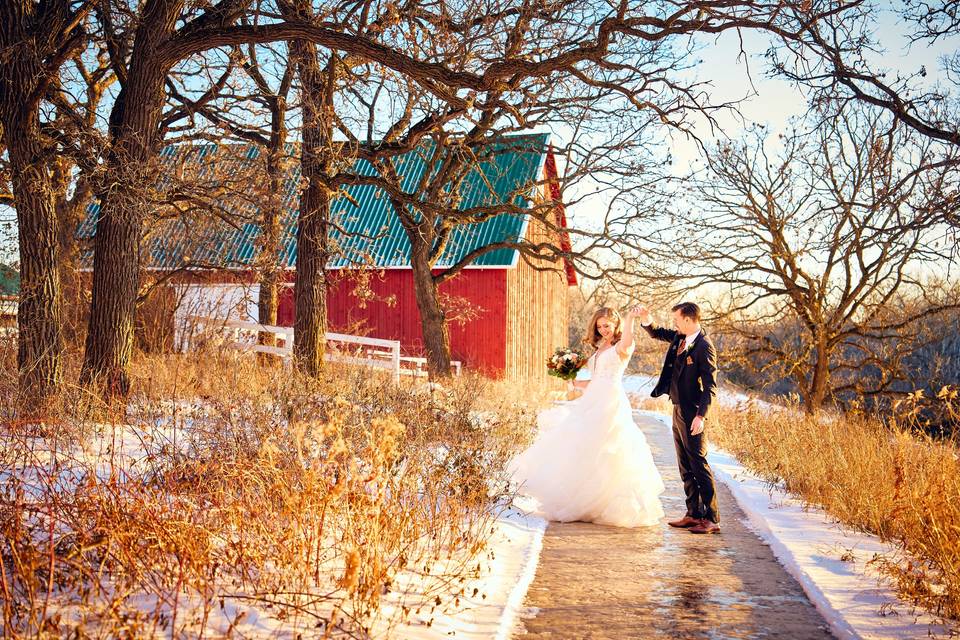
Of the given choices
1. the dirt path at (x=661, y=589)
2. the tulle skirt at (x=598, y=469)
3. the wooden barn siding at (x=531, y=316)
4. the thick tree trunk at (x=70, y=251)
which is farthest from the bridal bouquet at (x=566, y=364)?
the wooden barn siding at (x=531, y=316)

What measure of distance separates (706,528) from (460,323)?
17.2 m

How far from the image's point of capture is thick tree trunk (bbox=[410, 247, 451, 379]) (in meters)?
19.6

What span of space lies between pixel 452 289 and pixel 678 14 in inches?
663

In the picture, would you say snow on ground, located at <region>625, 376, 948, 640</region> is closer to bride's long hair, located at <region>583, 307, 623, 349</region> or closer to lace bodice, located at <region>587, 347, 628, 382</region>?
lace bodice, located at <region>587, 347, 628, 382</region>

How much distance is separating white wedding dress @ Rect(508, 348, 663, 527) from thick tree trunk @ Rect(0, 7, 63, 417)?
249 inches

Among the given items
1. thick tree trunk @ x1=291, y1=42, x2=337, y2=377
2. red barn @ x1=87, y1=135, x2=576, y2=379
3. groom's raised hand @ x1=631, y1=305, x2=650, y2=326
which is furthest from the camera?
red barn @ x1=87, y1=135, x2=576, y2=379

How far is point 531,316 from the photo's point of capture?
28.8 metres

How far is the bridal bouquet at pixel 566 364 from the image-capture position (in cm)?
1009

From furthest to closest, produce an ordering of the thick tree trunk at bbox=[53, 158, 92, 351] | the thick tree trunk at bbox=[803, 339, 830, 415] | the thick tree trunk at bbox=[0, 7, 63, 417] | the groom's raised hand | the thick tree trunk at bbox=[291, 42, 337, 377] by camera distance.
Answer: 1. the thick tree trunk at bbox=[803, 339, 830, 415]
2. the thick tree trunk at bbox=[53, 158, 92, 351]
3. the thick tree trunk at bbox=[291, 42, 337, 377]
4. the thick tree trunk at bbox=[0, 7, 63, 417]
5. the groom's raised hand

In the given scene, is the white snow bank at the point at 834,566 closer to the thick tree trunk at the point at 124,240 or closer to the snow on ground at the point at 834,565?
the snow on ground at the point at 834,565

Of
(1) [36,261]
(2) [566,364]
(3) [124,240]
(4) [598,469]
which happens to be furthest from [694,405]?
(1) [36,261]

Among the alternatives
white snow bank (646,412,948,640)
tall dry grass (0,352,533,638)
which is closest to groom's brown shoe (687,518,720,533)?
white snow bank (646,412,948,640)

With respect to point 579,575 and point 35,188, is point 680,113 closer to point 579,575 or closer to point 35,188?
point 579,575

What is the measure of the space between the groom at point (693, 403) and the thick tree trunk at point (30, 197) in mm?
7561
